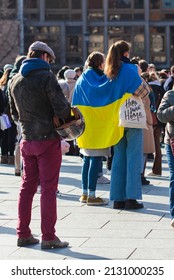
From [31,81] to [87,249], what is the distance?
1.61 metres

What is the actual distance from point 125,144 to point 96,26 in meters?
63.0

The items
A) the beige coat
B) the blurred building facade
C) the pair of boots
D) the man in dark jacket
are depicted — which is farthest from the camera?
the blurred building facade

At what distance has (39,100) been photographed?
8.41m

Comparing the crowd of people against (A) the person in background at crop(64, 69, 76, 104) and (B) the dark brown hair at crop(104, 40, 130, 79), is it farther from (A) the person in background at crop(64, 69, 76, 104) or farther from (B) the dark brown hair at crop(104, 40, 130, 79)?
(A) the person in background at crop(64, 69, 76, 104)

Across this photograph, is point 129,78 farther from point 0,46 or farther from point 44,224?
point 0,46

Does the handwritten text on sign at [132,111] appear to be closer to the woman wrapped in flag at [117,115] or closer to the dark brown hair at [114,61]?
the woman wrapped in flag at [117,115]

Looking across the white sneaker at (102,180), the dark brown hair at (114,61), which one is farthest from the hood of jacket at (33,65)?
the white sneaker at (102,180)

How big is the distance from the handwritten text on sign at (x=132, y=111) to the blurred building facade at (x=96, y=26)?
61.0 m

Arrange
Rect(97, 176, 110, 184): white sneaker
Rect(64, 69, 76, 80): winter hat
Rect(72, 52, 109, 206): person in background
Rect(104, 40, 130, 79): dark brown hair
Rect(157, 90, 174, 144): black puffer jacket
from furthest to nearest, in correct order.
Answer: Rect(64, 69, 76, 80): winter hat, Rect(97, 176, 110, 184): white sneaker, Rect(72, 52, 109, 206): person in background, Rect(104, 40, 130, 79): dark brown hair, Rect(157, 90, 174, 144): black puffer jacket

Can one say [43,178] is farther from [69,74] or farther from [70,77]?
[70,77]

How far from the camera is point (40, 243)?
8758 millimetres

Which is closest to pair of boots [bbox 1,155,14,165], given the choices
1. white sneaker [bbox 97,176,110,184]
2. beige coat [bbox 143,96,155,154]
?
white sneaker [bbox 97,176,110,184]

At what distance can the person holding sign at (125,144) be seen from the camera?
10742mm

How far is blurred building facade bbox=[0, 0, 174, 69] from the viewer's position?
72.6m
